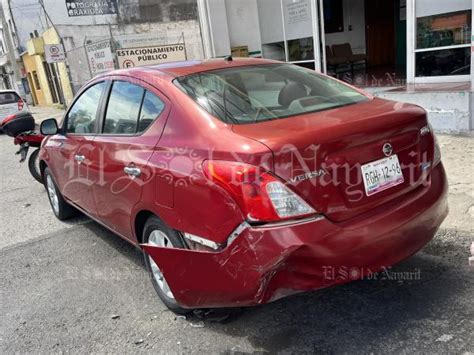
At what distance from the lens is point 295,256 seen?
86.4 inches

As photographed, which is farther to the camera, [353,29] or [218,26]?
[353,29]

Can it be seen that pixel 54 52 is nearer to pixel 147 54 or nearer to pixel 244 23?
pixel 147 54

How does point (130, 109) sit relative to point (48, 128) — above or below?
above

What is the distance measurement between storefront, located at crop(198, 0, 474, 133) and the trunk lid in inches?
161

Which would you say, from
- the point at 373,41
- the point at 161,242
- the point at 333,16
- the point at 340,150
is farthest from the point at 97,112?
the point at 373,41

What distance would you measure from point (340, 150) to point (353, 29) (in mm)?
11394

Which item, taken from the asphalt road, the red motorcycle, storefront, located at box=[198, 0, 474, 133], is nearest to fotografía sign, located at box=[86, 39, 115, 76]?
storefront, located at box=[198, 0, 474, 133]

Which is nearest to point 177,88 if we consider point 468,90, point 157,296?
point 157,296

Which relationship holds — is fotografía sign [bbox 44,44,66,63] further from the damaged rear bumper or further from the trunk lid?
the trunk lid

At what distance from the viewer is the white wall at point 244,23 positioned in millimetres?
11008

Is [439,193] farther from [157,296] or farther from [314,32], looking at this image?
[314,32]

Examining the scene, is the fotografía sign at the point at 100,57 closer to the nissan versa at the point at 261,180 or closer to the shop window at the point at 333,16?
the shop window at the point at 333,16

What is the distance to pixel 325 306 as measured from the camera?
297 centimetres

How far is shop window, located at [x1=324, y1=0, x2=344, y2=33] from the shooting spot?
11.9 metres
